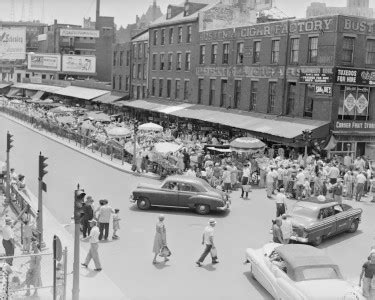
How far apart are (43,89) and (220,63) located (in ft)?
164

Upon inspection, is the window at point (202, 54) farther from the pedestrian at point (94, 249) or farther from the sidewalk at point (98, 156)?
the pedestrian at point (94, 249)

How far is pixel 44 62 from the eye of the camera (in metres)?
102

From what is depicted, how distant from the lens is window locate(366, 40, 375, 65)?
3344 cm

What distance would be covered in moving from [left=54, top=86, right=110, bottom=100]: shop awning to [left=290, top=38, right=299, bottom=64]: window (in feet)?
118

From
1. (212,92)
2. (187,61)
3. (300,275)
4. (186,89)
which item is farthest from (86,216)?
(187,61)

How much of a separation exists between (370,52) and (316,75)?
3768 millimetres

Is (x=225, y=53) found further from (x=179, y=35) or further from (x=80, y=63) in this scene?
(x=80, y=63)

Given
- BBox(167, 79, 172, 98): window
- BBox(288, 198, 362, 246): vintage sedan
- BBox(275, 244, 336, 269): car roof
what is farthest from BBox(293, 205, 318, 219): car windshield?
BBox(167, 79, 172, 98): window

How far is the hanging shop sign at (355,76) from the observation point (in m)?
32.2

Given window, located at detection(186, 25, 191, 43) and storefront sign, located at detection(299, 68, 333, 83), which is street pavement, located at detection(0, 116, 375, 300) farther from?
window, located at detection(186, 25, 191, 43)

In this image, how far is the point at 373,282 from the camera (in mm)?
12836

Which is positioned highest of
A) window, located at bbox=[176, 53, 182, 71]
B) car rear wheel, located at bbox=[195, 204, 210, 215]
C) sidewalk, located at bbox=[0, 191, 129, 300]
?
window, located at bbox=[176, 53, 182, 71]

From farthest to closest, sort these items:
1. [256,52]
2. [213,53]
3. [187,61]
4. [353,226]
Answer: [187,61] → [213,53] → [256,52] → [353,226]

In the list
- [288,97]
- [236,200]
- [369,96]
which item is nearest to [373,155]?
[369,96]
